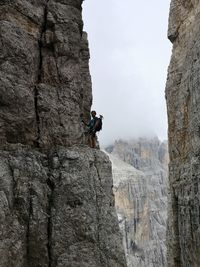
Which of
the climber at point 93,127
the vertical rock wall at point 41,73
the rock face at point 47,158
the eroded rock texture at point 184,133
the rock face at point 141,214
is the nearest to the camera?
the rock face at point 47,158

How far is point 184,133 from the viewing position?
127 ft

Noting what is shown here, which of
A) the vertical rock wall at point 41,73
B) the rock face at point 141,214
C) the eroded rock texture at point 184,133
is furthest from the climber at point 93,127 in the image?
the rock face at point 141,214

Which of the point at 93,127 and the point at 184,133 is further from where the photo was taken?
the point at 184,133

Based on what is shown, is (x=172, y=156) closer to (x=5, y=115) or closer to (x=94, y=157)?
(x=94, y=157)

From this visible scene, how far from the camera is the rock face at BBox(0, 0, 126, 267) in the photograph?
58.9ft

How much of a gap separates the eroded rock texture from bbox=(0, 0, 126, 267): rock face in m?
15.2

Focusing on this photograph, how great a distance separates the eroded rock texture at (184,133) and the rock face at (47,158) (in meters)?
15.2

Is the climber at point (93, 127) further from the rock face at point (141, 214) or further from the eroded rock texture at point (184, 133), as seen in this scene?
the rock face at point (141, 214)

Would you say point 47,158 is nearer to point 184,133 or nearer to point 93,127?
Result: point 93,127

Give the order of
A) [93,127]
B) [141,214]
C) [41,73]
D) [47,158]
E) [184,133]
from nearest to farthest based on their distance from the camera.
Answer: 1. [47,158]
2. [41,73]
3. [93,127]
4. [184,133]
5. [141,214]

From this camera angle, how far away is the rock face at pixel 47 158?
17.9 m

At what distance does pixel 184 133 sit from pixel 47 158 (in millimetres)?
21280

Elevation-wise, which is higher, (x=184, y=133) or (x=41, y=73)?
(x=41, y=73)

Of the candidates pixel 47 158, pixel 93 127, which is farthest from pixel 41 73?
pixel 47 158
